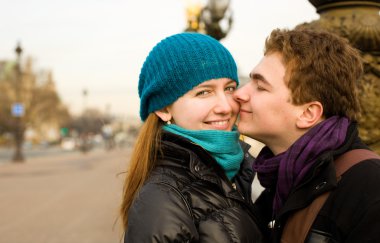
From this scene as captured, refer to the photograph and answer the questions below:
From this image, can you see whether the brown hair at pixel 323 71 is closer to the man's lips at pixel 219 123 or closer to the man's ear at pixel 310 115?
the man's ear at pixel 310 115

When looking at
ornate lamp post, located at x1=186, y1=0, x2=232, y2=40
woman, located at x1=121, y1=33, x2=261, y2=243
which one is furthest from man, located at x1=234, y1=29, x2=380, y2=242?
ornate lamp post, located at x1=186, y1=0, x2=232, y2=40

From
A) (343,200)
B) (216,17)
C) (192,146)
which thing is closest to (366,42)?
(192,146)

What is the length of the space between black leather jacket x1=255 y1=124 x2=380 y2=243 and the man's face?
0.26 metres

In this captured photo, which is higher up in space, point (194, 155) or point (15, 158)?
point (194, 155)

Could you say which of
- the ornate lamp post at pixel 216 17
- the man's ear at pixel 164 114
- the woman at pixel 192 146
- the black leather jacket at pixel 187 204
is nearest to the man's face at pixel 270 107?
the woman at pixel 192 146

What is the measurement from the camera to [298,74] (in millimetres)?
1914

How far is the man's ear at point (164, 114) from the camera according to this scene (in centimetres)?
231

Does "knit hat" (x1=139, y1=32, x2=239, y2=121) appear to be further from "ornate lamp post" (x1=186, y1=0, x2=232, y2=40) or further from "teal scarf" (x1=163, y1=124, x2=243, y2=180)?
"ornate lamp post" (x1=186, y1=0, x2=232, y2=40)

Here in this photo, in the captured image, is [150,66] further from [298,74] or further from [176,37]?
[298,74]

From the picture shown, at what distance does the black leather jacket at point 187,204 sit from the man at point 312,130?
159 millimetres

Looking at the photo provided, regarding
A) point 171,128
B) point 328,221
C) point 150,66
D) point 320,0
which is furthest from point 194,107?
point 320,0

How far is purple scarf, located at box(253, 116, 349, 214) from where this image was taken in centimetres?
182

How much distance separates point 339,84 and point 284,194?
474 millimetres

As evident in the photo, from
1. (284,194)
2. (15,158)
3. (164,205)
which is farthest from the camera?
(15,158)
